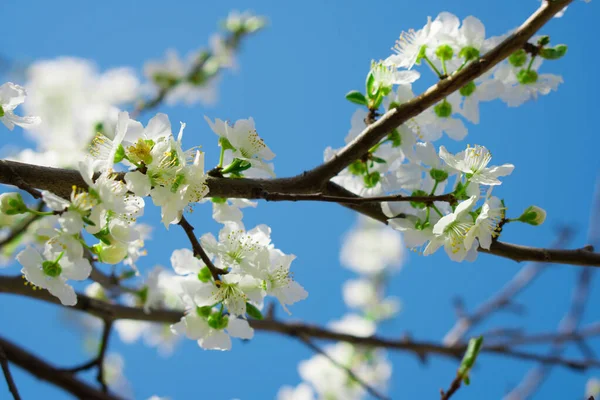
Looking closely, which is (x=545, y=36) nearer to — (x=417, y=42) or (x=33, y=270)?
(x=417, y=42)

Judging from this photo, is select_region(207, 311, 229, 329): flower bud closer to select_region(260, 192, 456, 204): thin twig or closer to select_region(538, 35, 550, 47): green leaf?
select_region(260, 192, 456, 204): thin twig

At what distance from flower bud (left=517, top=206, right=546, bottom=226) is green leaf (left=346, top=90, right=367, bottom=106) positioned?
482 millimetres

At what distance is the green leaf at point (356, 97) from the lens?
1.45 meters

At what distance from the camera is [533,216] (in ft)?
4.30

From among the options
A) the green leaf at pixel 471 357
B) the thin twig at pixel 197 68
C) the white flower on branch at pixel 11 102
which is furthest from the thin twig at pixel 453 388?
the thin twig at pixel 197 68

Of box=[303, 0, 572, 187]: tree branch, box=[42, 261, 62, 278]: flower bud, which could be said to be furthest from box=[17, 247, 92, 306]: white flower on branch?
box=[303, 0, 572, 187]: tree branch

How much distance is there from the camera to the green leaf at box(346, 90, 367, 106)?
1.45 metres

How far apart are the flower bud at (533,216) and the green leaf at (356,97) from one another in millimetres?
482

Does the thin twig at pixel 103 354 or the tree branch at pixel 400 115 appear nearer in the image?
the tree branch at pixel 400 115

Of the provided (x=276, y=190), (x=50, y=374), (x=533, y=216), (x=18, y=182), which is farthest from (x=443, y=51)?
(x=50, y=374)

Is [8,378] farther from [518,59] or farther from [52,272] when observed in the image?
[518,59]

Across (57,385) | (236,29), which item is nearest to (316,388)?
(57,385)

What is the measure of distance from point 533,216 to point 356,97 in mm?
523

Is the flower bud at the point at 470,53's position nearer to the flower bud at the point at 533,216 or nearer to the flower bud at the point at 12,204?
the flower bud at the point at 533,216
